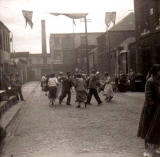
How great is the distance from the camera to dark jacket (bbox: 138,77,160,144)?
646 centimetres

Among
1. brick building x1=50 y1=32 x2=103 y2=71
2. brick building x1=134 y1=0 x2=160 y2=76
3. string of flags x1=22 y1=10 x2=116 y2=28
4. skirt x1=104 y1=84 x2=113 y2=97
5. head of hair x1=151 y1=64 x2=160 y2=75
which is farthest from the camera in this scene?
brick building x1=50 y1=32 x2=103 y2=71

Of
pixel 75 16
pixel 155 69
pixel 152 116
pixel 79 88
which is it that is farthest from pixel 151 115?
pixel 75 16

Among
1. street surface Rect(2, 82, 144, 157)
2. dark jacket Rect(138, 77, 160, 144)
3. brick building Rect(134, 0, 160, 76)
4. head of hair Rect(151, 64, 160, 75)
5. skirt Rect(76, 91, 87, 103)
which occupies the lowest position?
street surface Rect(2, 82, 144, 157)

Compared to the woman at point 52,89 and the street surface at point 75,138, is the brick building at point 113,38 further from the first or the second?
the street surface at point 75,138

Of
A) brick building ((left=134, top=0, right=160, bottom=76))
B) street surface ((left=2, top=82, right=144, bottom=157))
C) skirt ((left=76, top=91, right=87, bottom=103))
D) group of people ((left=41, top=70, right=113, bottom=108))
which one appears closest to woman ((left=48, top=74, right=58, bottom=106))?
group of people ((left=41, top=70, right=113, bottom=108))

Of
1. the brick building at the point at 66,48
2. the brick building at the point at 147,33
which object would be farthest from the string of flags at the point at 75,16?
the brick building at the point at 66,48

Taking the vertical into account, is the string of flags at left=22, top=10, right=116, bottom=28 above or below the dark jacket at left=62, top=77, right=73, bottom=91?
above

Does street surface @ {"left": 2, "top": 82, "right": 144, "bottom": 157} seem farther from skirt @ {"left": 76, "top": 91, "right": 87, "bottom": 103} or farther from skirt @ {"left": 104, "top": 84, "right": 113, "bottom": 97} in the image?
skirt @ {"left": 104, "top": 84, "right": 113, "bottom": 97}

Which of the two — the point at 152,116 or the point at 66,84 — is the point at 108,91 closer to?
the point at 66,84

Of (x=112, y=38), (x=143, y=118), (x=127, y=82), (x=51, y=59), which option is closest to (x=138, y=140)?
(x=143, y=118)

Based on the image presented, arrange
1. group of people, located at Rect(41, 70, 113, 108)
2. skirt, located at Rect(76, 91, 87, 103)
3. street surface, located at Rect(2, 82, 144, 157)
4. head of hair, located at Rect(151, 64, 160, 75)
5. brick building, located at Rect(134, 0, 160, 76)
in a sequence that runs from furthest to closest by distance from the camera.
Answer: brick building, located at Rect(134, 0, 160, 76), group of people, located at Rect(41, 70, 113, 108), skirt, located at Rect(76, 91, 87, 103), street surface, located at Rect(2, 82, 144, 157), head of hair, located at Rect(151, 64, 160, 75)

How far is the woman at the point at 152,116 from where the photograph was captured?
21.2 ft

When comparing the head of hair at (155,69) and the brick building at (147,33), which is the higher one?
the brick building at (147,33)

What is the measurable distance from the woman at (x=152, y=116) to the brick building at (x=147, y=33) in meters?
18.8
